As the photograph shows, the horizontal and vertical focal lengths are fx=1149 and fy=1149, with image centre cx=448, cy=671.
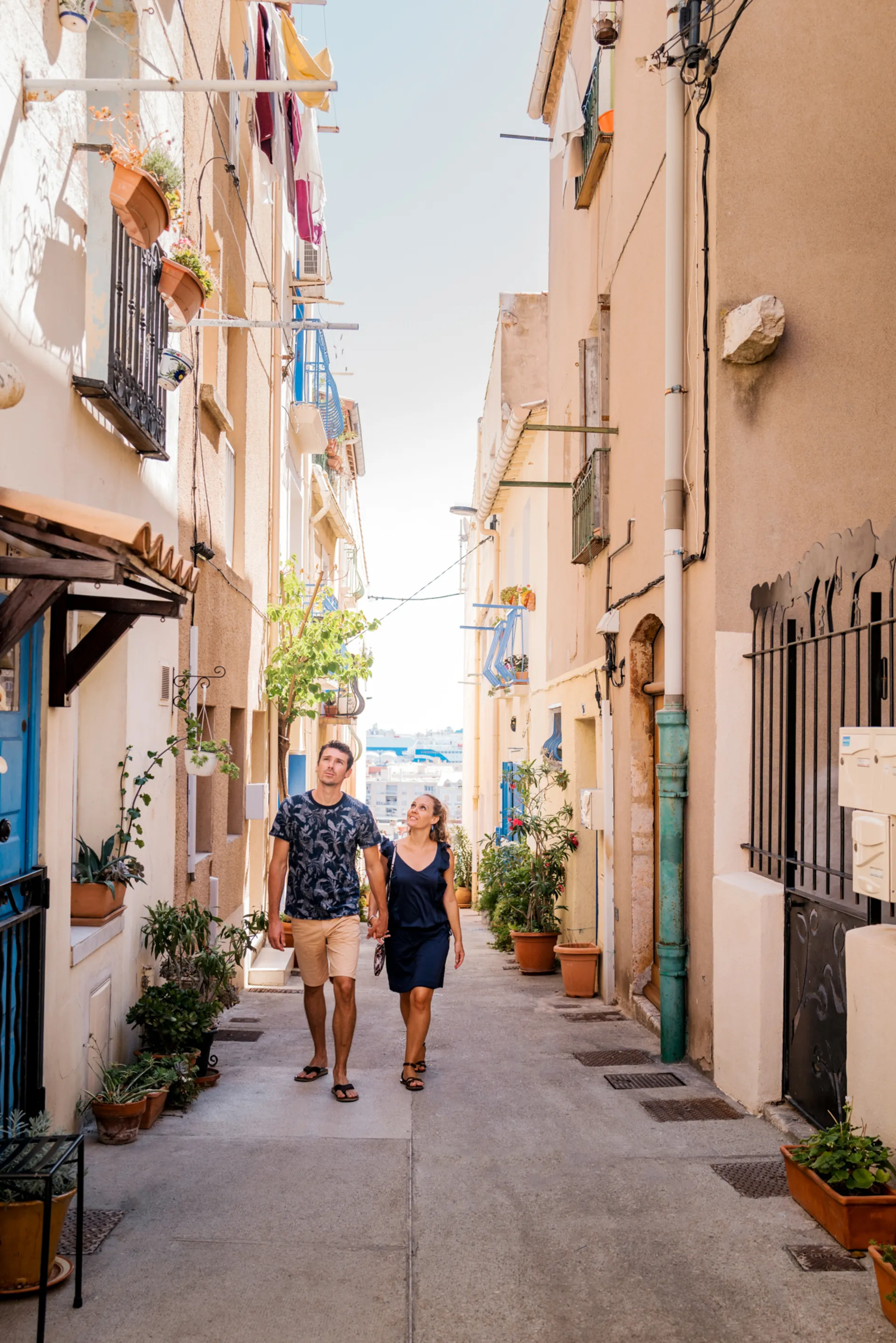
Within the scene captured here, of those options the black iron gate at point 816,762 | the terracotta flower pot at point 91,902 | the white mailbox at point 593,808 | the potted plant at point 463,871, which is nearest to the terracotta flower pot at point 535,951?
the white mailbox at point 593,808

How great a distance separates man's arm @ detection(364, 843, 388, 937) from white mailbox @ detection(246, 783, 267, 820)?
15.2 feet

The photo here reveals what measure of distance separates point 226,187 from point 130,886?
21.1 feet

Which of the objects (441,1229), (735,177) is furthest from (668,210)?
(441,1229)

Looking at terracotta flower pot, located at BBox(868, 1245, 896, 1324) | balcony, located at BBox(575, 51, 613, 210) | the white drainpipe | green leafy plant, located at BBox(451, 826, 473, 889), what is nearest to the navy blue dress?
the white drainpipe

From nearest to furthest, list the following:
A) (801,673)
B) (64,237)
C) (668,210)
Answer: (64,237) → (801,673) → (668,210)

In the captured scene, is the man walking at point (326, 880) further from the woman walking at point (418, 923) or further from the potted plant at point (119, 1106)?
the potted plant at point (119, 1106)

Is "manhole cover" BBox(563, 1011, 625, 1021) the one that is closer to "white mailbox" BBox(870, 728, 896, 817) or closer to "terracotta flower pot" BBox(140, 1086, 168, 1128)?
"terracotta flower pot" BBox(140, 1086, 168, 1128)

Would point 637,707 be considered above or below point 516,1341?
above

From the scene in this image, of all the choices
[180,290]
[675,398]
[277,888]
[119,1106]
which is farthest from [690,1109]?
[180,290]

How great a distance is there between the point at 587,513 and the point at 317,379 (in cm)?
885

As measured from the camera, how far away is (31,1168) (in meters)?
3.47

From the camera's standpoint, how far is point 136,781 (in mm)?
6301

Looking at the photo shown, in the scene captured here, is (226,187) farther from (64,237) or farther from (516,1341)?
(516,1341)

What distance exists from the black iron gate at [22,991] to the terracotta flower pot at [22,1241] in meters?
0.77
